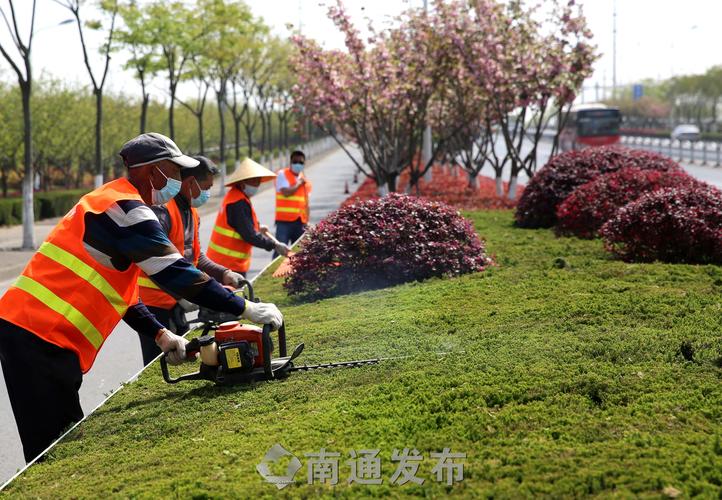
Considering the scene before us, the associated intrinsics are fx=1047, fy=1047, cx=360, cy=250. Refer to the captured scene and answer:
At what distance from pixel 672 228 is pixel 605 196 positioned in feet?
9.54

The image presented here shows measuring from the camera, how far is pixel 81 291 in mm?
4555

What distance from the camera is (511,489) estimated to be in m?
3.54

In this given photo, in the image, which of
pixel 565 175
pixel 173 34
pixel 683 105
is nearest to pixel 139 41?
pixel 173 34

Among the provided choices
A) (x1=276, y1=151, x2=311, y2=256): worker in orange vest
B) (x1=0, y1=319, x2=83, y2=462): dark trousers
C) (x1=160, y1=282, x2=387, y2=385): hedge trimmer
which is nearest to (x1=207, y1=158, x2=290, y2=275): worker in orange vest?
(x1=160, y1=282, x2=387, y2=385): hedge trimmer

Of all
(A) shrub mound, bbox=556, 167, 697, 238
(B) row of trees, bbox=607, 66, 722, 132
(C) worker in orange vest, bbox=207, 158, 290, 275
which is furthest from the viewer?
(B) row of trees, bbox=607, 66, 722, 132

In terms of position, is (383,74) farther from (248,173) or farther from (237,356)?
(237,356)

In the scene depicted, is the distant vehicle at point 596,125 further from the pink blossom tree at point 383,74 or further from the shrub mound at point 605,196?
the shrub mound at point 605,196

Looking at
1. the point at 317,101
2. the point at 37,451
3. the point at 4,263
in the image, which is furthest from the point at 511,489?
the point at 317,101

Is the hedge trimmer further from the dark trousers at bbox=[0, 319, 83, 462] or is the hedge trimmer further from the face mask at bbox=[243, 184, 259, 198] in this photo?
the face mask at bbox=[243, 184, 259, 198]

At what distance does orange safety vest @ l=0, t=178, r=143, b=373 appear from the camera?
4.51 metres

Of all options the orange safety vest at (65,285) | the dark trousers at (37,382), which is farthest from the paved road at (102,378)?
the orange safety vest at (65,285)

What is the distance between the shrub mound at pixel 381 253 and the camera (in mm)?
9617

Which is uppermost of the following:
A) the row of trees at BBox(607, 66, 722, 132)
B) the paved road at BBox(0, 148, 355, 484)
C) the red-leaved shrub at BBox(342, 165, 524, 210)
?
the row of trees at BBox(607, 66, 722, 132)

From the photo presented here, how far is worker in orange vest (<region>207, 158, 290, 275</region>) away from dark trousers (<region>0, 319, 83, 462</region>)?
360 cm
